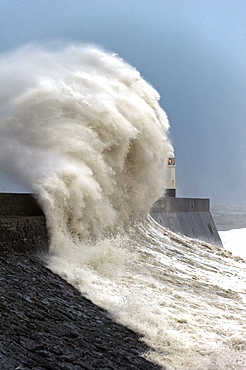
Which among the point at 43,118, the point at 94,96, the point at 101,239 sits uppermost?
the point at 94,96

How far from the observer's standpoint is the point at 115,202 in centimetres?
854

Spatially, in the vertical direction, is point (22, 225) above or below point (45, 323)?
above

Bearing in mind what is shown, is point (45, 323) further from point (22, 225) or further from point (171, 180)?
point (171, 180)

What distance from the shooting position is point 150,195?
10172 millimetres

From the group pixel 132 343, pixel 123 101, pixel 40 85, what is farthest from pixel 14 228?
pixel 123 101

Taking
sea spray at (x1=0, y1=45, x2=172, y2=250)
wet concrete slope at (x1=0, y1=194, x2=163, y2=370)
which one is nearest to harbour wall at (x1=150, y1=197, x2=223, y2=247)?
sea spray at (x1=0, y1=45, x2=172, y2=250)

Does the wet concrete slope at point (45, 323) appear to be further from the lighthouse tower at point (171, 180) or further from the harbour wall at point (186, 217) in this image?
the lighthouse tower at point (171, 180)

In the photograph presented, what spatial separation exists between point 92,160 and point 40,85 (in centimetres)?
171

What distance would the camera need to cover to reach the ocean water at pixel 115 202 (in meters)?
4.55

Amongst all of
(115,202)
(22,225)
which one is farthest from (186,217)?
(22,225)

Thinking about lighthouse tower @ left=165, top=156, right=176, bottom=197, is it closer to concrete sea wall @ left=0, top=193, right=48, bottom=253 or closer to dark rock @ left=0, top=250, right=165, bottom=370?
concrete sea wall @ left=0, top=193, right=48, bottom=253

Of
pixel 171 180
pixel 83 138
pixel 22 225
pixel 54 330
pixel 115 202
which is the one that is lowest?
pixel 54 330

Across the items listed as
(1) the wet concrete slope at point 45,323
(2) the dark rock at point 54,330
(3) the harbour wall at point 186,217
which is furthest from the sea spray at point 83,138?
(3) the harbour wall at point 186,217

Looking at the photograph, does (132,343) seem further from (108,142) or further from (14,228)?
(108,142)
